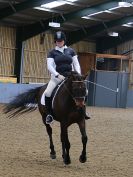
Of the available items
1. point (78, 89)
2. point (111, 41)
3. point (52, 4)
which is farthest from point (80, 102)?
point (111, 41)

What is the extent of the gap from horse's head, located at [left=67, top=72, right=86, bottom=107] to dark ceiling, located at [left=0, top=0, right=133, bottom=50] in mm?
17497

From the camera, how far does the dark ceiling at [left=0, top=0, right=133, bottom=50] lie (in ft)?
85.7

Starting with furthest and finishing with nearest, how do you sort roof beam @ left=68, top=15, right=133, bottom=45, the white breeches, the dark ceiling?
1. roof beam @ left=68, top=15, right=133, bottom=45
2. the dark ceiling
3. the white breeches

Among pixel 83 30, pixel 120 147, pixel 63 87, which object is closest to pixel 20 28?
pixel 83 30

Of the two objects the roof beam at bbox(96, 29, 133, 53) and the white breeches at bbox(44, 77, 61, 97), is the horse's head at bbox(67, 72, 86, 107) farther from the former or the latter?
the roof beam at bbox(96, 29, 133, 53)

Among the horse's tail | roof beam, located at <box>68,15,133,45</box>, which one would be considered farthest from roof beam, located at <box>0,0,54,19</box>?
the horse's tail

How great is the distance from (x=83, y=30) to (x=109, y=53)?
13.1ft

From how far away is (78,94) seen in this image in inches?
286

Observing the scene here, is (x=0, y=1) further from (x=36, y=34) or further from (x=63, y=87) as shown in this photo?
(x=63, y=87)

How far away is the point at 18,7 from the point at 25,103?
55.2ft

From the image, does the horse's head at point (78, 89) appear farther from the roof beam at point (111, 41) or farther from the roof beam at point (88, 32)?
the roof beam at point (111, 41)

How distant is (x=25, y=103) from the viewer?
9461mm

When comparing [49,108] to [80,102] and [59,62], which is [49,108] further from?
[80,102]

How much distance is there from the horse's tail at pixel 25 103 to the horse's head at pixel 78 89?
2.00 m
